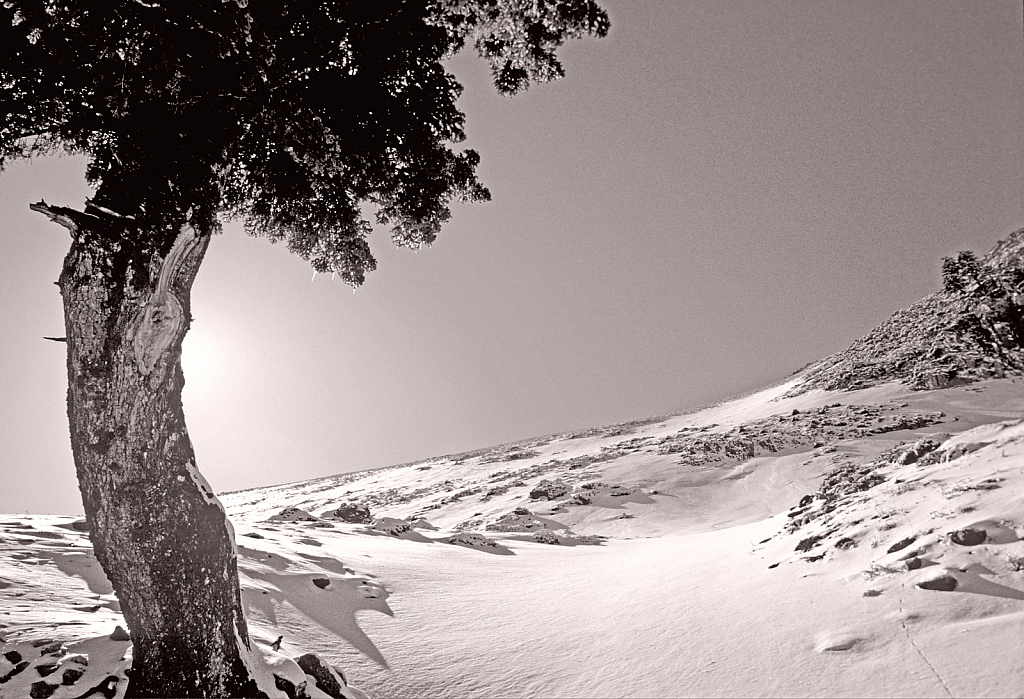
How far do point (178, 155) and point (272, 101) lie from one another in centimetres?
111

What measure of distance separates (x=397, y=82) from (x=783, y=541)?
7749 mm

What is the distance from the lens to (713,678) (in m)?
4.17

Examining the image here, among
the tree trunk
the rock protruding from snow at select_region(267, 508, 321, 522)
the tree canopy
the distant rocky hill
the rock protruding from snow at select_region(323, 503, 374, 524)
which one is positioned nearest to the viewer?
the tree trunk

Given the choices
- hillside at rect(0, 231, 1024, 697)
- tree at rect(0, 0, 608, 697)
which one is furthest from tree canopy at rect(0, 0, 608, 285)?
hillside at rect(0, 231, 1024, 697)

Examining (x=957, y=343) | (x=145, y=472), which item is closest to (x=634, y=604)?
(x=145, y=472)

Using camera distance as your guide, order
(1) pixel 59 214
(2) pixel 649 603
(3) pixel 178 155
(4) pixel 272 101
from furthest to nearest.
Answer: (2) pixel 649 603 → (4) pixel 272 101 → (3) pixel 178 155 → (1) pixel 59 214

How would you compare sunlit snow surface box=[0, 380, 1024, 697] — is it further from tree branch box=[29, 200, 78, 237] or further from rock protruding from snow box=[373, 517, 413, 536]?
tree branch box=[29, 200, 78, 237]

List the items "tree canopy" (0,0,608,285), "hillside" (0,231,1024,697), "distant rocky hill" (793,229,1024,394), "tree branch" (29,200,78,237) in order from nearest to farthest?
"tree branch" (29,200,78,237)
"hillside" (0,231,1024,697)
"tree canopy" (0,0,608,285)
"distant rocky hill" (793,229,1024,394)

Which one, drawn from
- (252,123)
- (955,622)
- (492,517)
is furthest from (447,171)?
(492,517)

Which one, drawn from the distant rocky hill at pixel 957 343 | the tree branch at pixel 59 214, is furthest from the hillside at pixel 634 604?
the distant rocky hill at pixel 957 343

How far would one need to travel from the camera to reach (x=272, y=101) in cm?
507

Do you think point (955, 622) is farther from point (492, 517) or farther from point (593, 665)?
point (492, 517)

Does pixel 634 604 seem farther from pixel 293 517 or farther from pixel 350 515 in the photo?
pixel 350 515

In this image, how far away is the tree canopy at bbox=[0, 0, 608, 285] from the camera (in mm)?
4379
